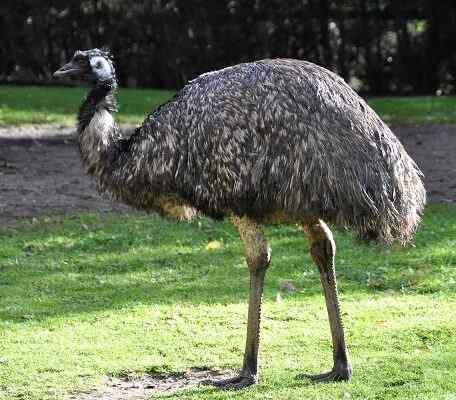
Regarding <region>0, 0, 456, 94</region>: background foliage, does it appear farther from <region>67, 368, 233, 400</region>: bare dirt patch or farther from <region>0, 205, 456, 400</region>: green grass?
<region>67, 368, 233, 400</region>: bare dirt patch

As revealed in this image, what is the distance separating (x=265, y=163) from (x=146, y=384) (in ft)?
4.53

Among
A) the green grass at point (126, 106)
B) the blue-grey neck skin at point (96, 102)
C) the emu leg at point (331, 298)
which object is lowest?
the green grass at point (126, 106)

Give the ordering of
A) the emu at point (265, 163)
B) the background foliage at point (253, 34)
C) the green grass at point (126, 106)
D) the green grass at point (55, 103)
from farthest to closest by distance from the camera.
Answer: the background foliage at point (253, 34)
the green grass at point (126, 106)
the green grass at point (55, 103)
the emu at point (265, 163)

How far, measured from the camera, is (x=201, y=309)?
295 inches

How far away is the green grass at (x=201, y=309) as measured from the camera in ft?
20.0

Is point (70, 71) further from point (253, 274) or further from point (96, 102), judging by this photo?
point (253, 274)

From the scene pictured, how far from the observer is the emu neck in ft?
19.6

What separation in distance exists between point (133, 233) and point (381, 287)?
245cm

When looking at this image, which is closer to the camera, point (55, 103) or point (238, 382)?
point (238, 382)

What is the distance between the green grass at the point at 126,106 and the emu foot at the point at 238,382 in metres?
9.43

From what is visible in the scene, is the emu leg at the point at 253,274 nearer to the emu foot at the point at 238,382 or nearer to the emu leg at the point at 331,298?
the emu foot at the point at 238,382

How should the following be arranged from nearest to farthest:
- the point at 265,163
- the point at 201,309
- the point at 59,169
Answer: the point at 265,163 < the point at 201,309 < the point at 59,169

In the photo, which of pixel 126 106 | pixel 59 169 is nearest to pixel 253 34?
pixel 126 106

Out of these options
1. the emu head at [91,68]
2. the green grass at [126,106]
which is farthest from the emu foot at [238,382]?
the green grass at [126,106]
